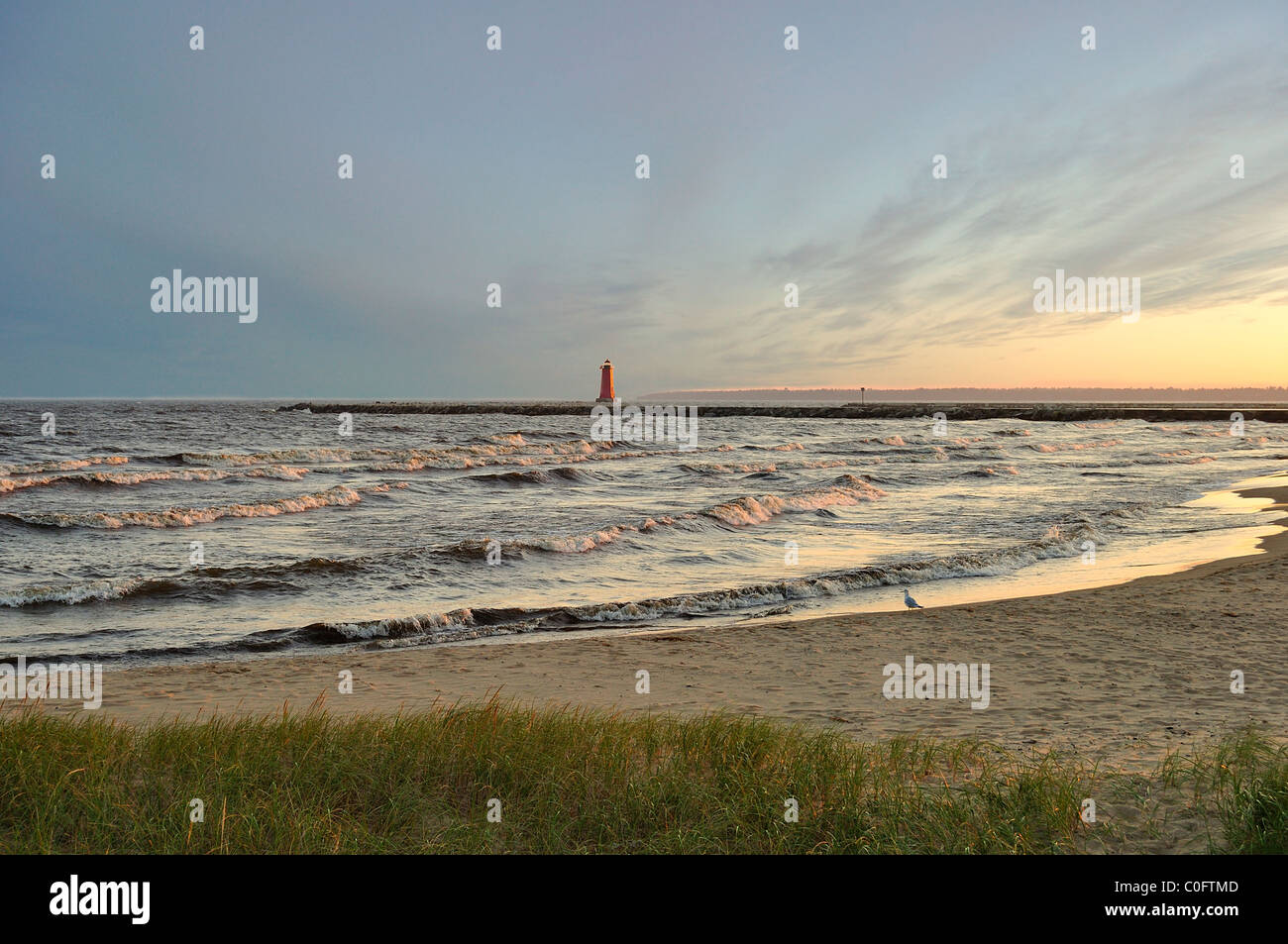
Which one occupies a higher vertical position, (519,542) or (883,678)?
(519,542)

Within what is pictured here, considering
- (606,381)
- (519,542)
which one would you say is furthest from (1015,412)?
(519,542)

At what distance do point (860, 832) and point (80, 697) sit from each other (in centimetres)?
788

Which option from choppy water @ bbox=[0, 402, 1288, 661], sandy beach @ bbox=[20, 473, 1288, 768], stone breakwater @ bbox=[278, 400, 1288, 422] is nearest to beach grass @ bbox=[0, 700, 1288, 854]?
sandy beach @ bbox=[20, 473, 1288, 768]

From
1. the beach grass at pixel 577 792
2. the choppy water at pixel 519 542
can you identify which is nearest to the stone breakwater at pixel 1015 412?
the choppy water at pixel 519 542

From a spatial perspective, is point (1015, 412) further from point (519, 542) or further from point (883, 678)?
point (883, 678)

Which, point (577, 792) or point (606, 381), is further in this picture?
point (606, 381)

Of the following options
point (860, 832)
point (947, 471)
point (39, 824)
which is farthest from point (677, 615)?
point (947, 471)

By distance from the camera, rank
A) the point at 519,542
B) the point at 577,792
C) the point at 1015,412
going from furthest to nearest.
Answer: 1. the point at 1015,412
2. the point at 519,542
3. the point at 577,792

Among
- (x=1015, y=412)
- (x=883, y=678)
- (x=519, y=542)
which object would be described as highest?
(x=1015, y=412)

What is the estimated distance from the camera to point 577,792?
15.4 ft

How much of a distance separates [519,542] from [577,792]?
43.9ft

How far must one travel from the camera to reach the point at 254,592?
45.1 feet

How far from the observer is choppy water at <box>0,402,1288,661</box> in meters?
12.4
